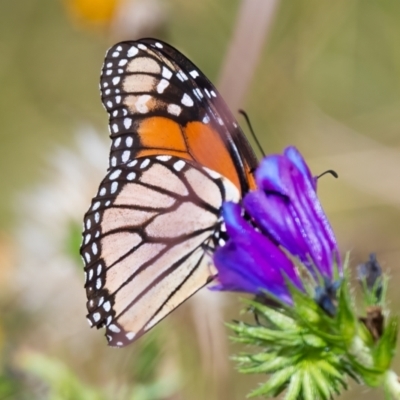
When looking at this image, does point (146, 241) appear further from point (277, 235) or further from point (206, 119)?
point (277, 235)

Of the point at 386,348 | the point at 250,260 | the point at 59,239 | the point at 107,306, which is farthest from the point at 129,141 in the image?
the point at 59,239

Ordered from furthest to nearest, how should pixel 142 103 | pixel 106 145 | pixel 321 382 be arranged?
pixel 106 145, pixel 142 103, pixel 321 382

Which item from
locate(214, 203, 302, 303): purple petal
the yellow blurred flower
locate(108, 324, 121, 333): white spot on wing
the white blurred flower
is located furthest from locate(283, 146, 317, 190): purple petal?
the yellow blurred flower

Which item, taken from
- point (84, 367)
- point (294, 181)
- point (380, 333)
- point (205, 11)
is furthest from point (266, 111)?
point (380, 333)

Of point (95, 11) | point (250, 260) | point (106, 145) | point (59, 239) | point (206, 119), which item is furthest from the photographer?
point (95, 11)

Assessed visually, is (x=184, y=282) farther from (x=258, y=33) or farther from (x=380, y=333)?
(x=258, y=33)

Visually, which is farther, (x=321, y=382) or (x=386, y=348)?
(x=321, y=382)

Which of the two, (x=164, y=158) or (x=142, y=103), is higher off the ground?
(x=142, y=103)
